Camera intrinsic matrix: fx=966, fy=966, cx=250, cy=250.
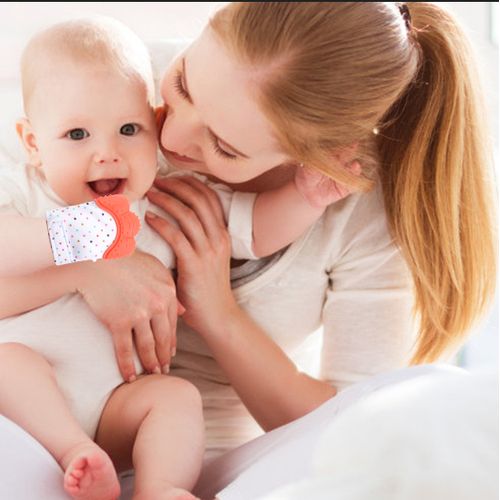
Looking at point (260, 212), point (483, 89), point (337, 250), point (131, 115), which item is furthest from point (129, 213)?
point (483, 89)

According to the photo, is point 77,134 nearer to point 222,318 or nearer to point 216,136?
point 216,136

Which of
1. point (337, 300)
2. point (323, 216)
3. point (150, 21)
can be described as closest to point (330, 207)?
point (323, 216)

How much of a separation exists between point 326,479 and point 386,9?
53cm

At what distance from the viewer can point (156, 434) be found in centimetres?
101

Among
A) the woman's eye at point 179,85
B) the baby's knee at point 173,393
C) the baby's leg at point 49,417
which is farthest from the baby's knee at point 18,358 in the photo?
the woman's eye at point 179,85

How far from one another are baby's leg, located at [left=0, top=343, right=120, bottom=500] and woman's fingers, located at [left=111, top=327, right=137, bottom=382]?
9cm

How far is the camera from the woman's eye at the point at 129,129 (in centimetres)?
109

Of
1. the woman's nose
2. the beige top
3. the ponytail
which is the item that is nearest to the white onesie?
the woman's nose

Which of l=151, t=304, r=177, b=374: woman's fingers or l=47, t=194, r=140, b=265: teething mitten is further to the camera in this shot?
l=151, t=304, r=177, b=374: woman's fingers

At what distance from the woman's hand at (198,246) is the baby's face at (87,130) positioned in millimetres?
104

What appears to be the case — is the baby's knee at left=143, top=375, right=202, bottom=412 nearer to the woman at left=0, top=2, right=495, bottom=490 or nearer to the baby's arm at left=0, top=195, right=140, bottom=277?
the woman at left=0, top=2, right=495, bottom=490

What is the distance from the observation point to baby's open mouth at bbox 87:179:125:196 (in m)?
1.10

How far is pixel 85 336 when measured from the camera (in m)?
1.09

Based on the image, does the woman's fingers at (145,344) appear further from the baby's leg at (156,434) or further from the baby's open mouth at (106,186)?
the baby's open mouth at (106,186)
